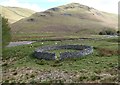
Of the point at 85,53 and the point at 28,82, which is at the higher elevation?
the point at 85,53

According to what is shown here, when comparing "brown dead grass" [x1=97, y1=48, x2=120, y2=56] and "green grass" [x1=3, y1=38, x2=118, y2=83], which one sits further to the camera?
"brown dead grass" [x1=97, y1=48, x2=120, y2=56]

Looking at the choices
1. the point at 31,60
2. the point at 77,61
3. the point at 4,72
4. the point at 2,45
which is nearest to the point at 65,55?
the point at 77,61

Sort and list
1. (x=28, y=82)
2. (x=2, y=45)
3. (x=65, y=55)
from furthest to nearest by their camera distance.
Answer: (x=2, y=45) → (x=65, y=55) → (x=28, y=82)

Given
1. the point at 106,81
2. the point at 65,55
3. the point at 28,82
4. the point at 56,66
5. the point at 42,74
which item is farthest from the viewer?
the point at 65,55

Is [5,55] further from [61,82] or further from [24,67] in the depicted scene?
[61,82]

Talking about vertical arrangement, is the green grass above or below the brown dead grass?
below

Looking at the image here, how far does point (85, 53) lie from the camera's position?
199 feet

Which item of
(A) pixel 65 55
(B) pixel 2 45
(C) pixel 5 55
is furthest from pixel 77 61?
(B) pixel 2 45

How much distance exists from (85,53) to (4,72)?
17.3 m

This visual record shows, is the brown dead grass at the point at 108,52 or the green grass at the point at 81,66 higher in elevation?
the brown dead grass at the point at 108,52

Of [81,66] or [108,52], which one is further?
[108,52]

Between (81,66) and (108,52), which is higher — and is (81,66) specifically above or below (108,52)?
below

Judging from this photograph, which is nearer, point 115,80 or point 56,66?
point 115,80

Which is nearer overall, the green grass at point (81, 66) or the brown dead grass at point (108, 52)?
the green grass at point (81, 66)
